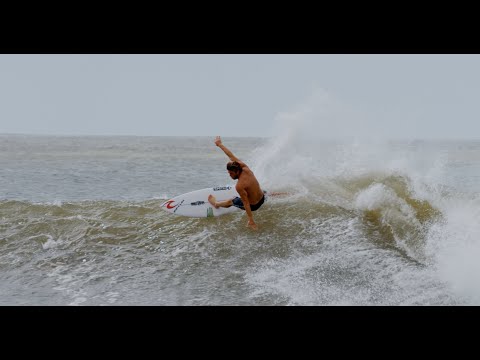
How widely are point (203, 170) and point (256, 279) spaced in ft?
44.5

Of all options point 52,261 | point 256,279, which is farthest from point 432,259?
point 52,261

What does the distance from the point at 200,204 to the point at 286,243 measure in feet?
6.19

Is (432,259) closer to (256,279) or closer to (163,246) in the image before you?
(256,279)

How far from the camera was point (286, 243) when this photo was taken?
6.86 metres

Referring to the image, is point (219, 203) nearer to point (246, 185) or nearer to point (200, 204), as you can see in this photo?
point (200, 204)

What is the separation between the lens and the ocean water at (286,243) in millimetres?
5320

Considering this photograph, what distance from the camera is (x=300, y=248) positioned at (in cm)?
663

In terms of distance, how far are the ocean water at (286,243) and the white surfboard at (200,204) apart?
0.15m

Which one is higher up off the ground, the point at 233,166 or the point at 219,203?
the point at 233,166

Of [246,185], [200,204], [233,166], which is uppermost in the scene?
[233,166]

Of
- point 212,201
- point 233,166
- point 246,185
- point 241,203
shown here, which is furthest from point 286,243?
point 212,201

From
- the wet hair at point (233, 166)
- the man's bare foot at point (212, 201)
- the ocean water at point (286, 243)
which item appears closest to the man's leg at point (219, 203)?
the man's bare foot at point (212, 201)

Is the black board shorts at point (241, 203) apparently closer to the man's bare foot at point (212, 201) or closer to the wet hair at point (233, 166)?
the man's bare foot at point (212, 201)

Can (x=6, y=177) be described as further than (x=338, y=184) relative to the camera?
Yes
